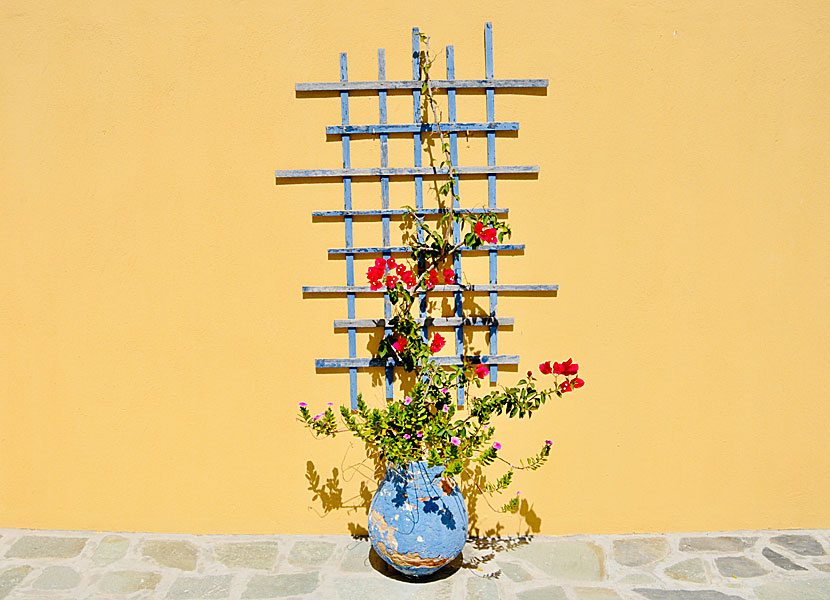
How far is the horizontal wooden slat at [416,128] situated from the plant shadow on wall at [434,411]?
0.04 metres

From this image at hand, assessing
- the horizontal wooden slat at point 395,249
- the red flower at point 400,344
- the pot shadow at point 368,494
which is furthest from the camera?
the pot shadow at point 368,494

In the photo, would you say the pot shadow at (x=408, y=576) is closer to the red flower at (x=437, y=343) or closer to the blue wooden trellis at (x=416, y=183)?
the blue wooden trellis at (x=416, y=183)

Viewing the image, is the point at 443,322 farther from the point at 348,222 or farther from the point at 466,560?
the point at 466,560

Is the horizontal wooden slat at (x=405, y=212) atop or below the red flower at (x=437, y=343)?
atop

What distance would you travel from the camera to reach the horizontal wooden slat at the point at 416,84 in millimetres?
3100

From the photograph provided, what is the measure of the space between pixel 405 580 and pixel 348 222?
5.12ft

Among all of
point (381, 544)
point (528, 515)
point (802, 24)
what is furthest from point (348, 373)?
point (802, 24)

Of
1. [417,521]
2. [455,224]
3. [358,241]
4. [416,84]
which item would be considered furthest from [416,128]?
[417,521]

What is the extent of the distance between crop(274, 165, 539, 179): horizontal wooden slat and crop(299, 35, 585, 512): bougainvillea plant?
0.20ft

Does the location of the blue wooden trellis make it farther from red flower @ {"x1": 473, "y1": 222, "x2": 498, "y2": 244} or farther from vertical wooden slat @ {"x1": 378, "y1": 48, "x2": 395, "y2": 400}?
red flower @ {"x1": 473, "y1": 222, "x2": 498, "y2": 244}

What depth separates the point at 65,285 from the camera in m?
3.26

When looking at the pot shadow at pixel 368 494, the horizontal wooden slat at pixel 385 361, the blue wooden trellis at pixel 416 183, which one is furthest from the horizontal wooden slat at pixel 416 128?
the pot shadow at pixel 368 494

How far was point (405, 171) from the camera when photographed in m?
3.13

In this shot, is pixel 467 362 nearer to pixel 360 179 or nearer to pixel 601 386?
pixel 601 386
